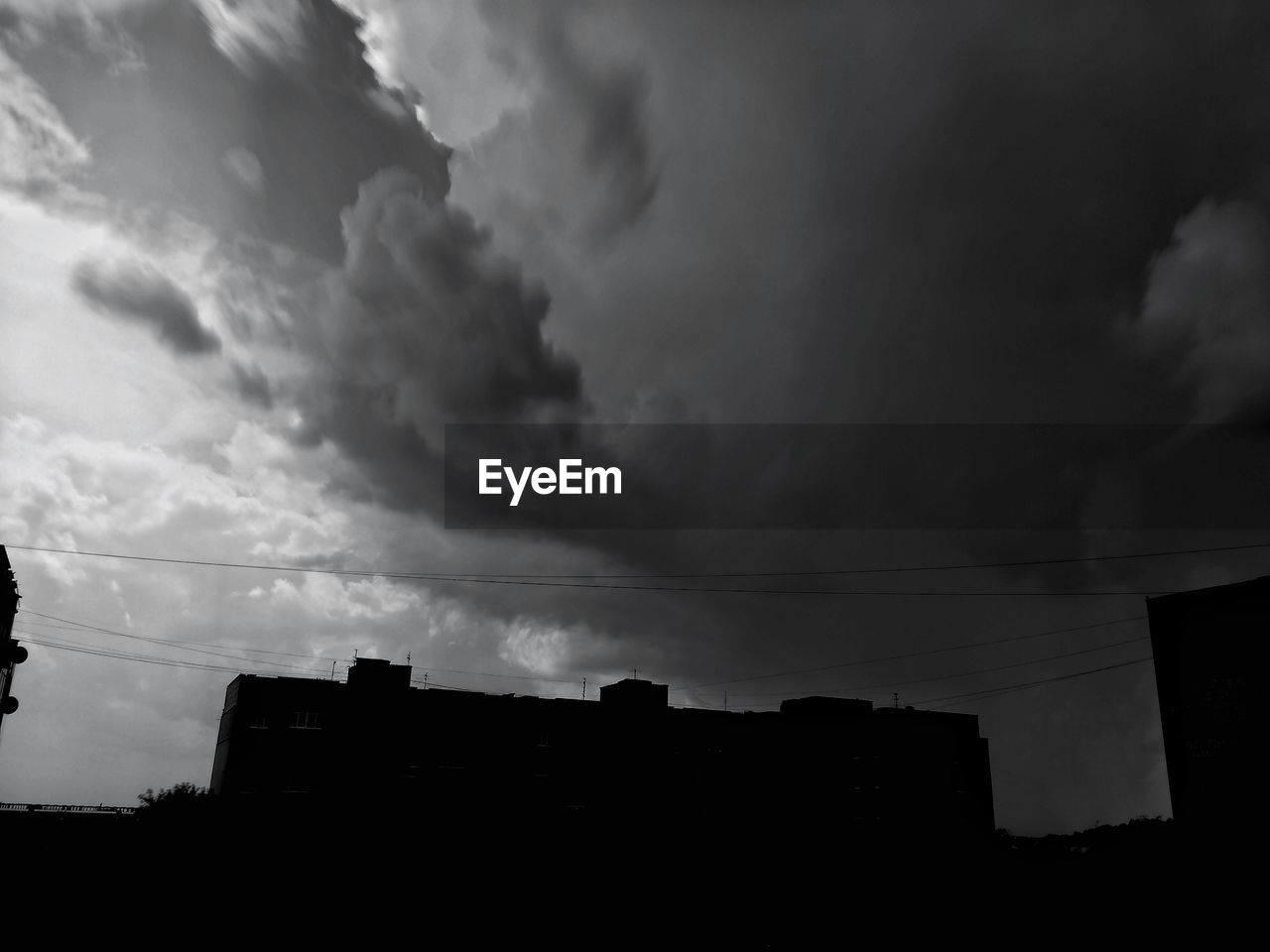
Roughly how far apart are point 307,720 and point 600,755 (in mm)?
26125

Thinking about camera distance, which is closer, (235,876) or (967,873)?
(235,876)

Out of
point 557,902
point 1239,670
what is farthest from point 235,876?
point 1239,670

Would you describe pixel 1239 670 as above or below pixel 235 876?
above

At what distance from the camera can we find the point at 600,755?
79.9 meters

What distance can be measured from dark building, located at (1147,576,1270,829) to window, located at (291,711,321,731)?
61355 millimetres

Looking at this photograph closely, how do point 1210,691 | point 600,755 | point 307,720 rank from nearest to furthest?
1. point 1210,691
2. point 307,720
3. point 600,755

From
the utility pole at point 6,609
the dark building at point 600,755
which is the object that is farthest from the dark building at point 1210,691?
the utility pole at point 6,609

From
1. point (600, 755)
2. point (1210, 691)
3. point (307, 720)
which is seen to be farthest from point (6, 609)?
point (1210, 691)

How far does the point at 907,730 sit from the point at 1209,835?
46878 millimetres

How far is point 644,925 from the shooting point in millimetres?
41094

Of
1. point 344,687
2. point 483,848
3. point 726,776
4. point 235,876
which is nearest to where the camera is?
point 235,876

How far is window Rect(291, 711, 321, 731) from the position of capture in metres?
71.8

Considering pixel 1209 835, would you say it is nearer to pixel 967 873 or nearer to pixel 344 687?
pixel 967 873

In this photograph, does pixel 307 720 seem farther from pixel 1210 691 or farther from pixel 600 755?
pixel 1210 691
